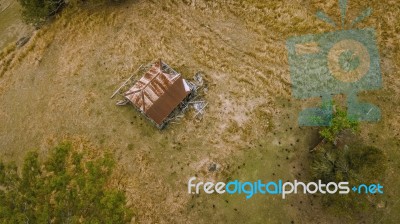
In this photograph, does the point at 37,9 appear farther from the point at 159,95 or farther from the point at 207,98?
the point at 207,98

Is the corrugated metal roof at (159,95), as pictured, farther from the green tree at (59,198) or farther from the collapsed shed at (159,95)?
the green tree at (59,198)

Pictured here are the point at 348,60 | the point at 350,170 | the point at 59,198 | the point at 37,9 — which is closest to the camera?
the point at 59,198

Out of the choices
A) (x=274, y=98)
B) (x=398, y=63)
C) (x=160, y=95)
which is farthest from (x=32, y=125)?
(x=398, y=63)

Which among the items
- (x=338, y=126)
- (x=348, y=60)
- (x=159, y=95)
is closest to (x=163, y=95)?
(x=159, y=95)

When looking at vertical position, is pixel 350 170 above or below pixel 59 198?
below

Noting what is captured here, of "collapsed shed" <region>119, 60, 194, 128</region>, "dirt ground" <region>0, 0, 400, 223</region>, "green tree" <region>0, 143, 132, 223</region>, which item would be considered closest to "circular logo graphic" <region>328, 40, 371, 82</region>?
"dirt ground" <region>0, 0, 400, 223</region>

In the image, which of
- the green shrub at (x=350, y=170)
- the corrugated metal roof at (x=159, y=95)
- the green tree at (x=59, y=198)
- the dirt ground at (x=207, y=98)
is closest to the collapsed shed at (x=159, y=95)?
the corrugated metal roof at (x=159, y=95)

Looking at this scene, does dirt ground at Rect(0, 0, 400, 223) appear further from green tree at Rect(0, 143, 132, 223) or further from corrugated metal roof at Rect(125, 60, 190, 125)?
green tree at Rect(0, 143, 132, 223)
